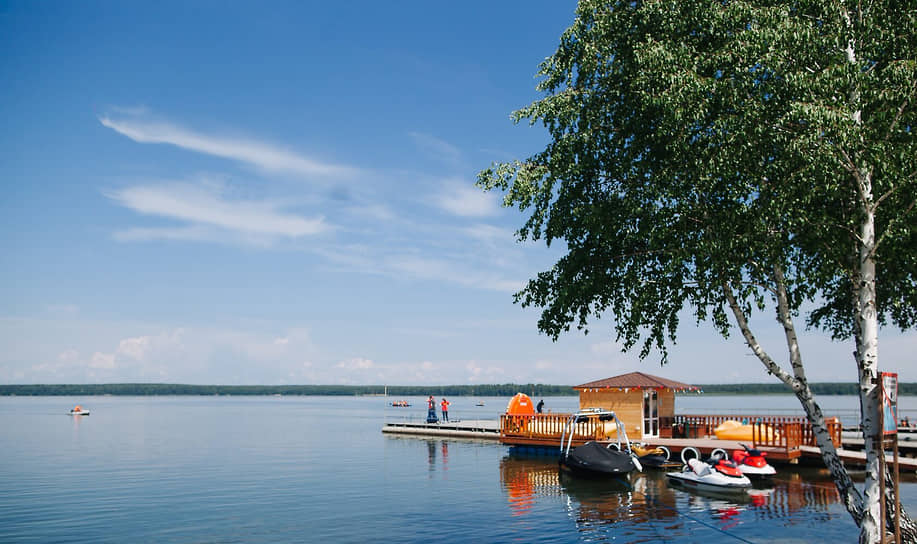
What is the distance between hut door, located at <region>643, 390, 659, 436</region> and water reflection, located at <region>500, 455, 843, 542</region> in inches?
205

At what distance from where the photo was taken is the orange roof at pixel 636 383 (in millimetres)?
34156

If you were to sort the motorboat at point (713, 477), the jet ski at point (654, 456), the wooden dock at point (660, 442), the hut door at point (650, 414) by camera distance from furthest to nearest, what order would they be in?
the hut door at point (650, 414)
the jet ski at point (654, 456)
the wooden dock at point (660, 442)
the motorboat at point (713, 477)

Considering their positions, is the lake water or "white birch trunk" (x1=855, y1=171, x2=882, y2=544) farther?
the lake water

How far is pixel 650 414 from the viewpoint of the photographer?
35094 millimetres

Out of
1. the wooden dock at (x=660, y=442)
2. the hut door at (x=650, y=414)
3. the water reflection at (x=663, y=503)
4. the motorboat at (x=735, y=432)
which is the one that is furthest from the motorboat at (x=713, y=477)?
the hut door at (x=650, y=414)

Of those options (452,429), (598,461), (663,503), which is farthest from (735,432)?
(452,429)

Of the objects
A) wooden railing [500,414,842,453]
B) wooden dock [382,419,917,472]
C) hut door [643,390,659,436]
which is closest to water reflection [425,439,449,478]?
wooden dock [382,419,917,472]

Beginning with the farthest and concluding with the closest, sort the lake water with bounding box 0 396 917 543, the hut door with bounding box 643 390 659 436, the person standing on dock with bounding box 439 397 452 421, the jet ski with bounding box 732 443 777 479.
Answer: the person standing on dock with bounding box 439 397 452 421 → the hut door with bounding box 643 390 659 436 → the jet ski with bounding box 732 443 777 479 → the lake water with bounding box 0 396 917 543

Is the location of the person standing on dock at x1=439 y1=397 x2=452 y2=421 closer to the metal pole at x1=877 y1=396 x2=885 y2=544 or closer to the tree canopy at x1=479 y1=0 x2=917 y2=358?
the tree canopy at x1=479 y1=0 x2=917 y2=358

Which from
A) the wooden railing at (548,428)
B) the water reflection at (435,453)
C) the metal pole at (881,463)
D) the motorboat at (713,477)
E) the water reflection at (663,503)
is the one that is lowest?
the water reflection at (435,453)

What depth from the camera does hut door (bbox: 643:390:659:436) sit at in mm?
34969

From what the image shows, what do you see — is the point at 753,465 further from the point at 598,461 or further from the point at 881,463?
the point at 881,463

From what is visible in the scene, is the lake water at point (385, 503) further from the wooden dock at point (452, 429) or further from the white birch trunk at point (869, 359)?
the wooden dock at point (452, 429)

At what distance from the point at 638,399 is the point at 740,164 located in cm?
2290
